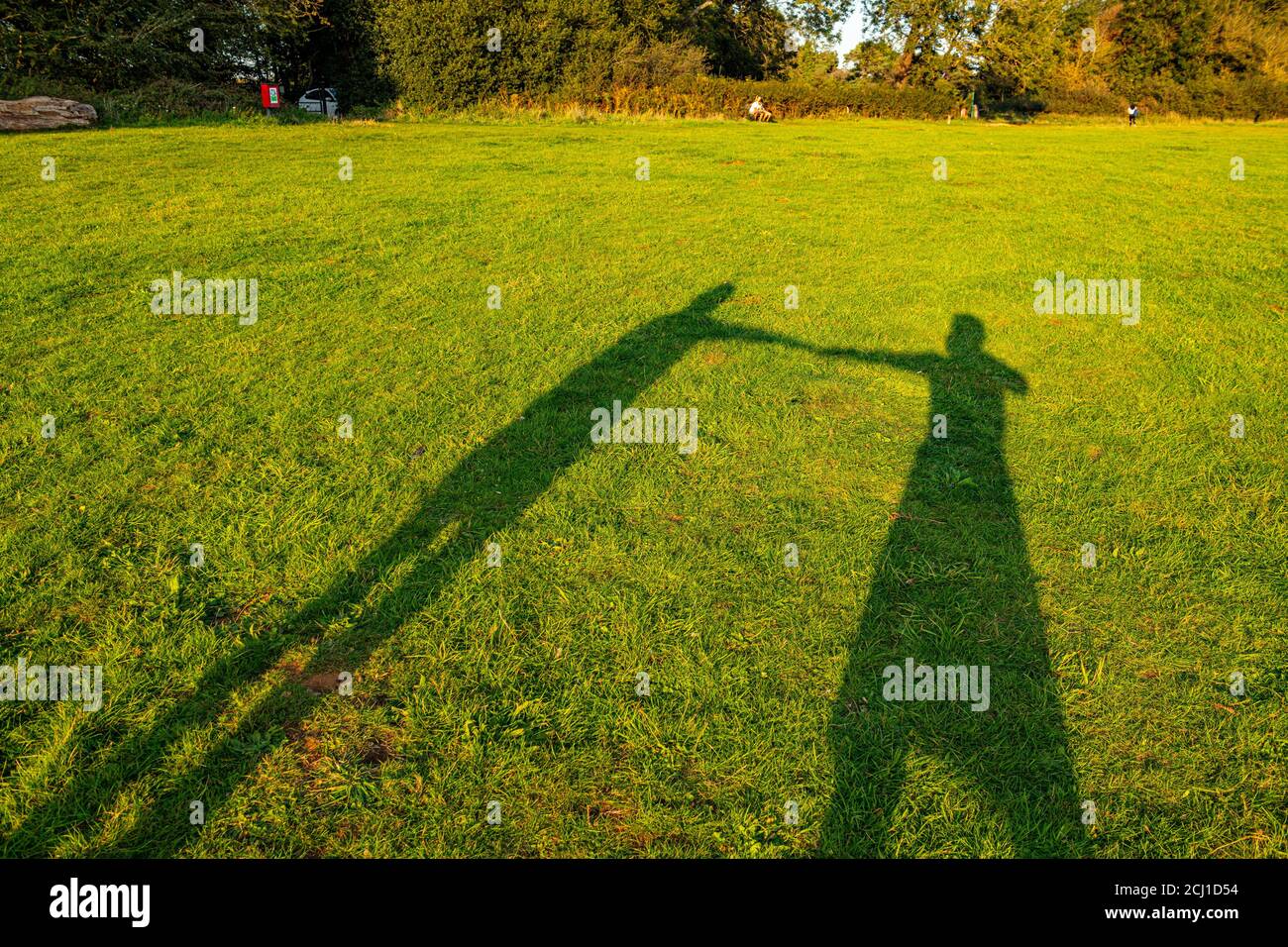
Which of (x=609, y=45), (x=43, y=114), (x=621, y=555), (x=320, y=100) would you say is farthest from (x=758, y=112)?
(x=621, y=555)

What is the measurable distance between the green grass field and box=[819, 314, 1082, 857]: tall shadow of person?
2 centimetres

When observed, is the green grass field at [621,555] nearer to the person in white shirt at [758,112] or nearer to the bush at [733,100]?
the bush at [733,100]

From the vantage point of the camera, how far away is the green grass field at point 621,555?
3211mm

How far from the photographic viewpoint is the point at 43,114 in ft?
56.6

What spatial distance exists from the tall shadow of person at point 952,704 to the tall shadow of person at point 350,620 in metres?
2.61

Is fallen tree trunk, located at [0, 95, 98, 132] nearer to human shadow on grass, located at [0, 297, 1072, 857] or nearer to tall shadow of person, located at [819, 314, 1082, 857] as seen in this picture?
human shadow on grass, located at [0, 297, 1072, 857]

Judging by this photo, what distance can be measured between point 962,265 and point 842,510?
805 centimetres

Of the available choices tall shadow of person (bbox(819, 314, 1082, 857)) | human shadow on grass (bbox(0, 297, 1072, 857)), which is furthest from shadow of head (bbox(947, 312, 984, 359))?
tall shadow of person (bbox(819, 314, 1082, 857))

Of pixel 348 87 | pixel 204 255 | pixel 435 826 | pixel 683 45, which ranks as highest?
pixel 683 45

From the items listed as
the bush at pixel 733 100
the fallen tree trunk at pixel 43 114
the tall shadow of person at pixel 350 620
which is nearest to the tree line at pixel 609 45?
the bush at pixel 733 100

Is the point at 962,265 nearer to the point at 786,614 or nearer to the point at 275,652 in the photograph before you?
the point at 786,614

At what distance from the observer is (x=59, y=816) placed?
118 inches

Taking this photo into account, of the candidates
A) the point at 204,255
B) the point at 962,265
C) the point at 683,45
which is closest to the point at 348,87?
the point at 683,45

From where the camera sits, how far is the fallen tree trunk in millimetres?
16609
